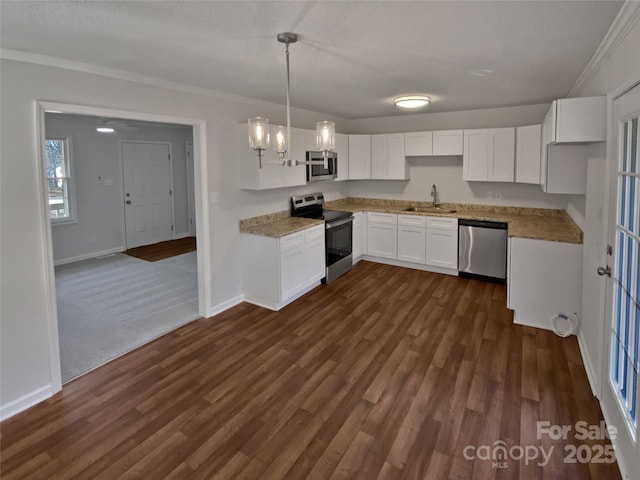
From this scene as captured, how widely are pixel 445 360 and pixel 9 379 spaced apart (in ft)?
10.6

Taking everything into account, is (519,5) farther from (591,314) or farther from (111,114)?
(111,114)

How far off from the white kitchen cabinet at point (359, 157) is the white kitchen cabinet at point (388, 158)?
8cm

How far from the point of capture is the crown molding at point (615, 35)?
5.94 ft

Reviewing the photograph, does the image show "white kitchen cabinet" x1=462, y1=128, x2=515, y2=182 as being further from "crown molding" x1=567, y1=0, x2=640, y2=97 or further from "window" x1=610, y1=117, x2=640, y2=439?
"window" x1=610, y1=117, x2=640, y2=439

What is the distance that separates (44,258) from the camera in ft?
8.82

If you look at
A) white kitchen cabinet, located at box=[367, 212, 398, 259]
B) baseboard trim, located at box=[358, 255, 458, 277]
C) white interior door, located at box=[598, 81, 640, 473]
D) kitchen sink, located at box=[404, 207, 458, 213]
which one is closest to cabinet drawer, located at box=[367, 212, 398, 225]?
white kitchen cabinet, located at box=[367, 212, 398, 259]

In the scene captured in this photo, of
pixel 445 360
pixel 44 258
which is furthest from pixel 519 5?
pixel 44 258

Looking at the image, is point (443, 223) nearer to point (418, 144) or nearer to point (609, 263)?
point (418, 144)

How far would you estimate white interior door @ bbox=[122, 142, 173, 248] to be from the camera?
23.2 feet

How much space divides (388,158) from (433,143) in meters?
0.73

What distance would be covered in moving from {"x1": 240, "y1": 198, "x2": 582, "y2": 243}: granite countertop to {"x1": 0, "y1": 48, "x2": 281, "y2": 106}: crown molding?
57.3 inches

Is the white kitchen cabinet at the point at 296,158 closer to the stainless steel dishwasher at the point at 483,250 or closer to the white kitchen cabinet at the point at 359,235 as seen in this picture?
the white kitchen cabinet at the point at 359,235

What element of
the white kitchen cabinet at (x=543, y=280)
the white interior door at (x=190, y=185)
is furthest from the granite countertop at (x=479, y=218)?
the white interior door at (x=190, y=185)

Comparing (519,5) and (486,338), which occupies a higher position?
(519,5)
